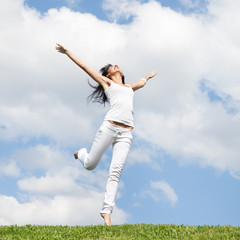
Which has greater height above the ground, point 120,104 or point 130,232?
point 120,104

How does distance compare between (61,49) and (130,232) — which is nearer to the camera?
(130,232)

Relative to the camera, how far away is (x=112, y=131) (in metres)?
9.09

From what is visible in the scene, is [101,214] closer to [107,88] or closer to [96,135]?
[96,135]

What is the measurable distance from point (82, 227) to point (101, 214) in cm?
51

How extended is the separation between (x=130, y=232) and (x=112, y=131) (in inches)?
88.1

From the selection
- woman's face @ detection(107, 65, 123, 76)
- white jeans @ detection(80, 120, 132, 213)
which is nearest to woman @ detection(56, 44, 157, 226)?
white jeans @ detection(80, 120, 132, 213)

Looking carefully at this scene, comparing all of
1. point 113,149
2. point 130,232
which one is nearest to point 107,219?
point 130,232

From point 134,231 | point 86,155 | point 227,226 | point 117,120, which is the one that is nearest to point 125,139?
point 117,120

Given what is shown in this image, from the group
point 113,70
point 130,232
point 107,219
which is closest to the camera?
point 130,232

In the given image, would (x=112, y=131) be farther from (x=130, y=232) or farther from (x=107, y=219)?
(x=130, y=232)

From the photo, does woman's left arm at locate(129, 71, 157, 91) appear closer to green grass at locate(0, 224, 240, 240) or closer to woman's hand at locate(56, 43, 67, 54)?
woman's hand at locate(56, 43, 67, 54)

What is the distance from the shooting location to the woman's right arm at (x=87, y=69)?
937cm

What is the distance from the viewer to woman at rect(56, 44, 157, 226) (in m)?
9.07

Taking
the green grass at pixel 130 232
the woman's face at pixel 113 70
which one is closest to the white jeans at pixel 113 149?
the green grass at pixel 130 232
